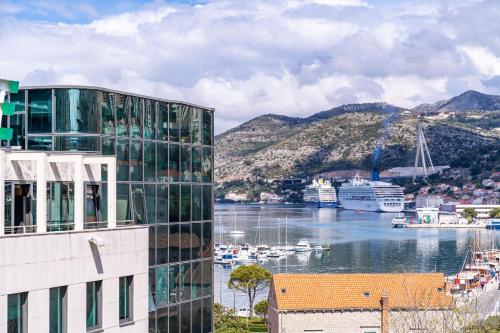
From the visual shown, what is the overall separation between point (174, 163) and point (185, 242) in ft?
5.61

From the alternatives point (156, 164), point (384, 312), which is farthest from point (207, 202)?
point (384, 312)

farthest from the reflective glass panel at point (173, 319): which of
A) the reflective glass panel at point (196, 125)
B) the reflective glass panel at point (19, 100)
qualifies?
the reflective glass panel at point (19, 100)

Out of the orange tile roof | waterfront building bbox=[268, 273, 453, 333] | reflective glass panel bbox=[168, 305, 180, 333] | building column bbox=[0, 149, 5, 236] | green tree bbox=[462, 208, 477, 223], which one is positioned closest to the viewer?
building column bbox=[0, 149, 5, 236]

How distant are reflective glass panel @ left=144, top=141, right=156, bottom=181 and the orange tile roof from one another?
62.6 feet

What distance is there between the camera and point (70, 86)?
1614 cm

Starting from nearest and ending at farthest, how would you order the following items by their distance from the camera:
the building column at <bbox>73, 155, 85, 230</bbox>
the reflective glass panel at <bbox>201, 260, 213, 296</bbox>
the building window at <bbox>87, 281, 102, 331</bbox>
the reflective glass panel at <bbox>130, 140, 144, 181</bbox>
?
the building window at <bbox>87, 281, 102, 331</bbox>
the building column at <bbox>73, 155, 85, 230</bbox>
the reflective glass panel at <bbox>130, 140, 144, 181</bbox>
the reflective glass panel at <bbox>201, 260, 213, 296</bbox>

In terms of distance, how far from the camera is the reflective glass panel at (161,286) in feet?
58.3

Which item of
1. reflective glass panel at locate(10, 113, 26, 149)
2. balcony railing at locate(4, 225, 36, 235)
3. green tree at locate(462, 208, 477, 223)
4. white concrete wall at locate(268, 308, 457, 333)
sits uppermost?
reflective glass panel at locate(10, 113, 26, 149)

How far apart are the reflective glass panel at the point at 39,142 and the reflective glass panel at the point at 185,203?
352 centimetres

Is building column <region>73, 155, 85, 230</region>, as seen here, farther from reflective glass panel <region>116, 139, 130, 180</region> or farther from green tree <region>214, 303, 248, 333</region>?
green tree <region>214, 303, 248, 333</region>

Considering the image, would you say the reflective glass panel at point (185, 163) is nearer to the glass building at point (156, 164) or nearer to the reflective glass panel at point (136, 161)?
the glass building at point (156, 164)

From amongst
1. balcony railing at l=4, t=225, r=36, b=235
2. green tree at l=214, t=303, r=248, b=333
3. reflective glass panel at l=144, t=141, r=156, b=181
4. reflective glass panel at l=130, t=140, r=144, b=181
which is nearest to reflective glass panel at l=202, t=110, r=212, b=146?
reflective glass panel at l=144, t=141, r=156, b=181

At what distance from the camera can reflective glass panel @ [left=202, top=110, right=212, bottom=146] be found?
1988 cm

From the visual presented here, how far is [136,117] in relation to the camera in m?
17.4
